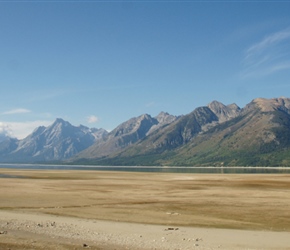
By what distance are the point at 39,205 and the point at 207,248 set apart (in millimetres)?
30413

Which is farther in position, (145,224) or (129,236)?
(145,224)

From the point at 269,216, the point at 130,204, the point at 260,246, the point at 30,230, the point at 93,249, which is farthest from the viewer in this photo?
the point at 130,204

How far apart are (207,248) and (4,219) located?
21.3 metres

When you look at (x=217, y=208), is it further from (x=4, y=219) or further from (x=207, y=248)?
(x=4, y=219)

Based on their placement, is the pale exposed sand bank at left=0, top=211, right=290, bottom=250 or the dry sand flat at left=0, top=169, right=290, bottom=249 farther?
the dry sand flat at left=0, top=169, right=290, bottom=249

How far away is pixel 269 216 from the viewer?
40.2 metres

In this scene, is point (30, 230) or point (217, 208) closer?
point (30, 230)

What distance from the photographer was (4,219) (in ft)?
117

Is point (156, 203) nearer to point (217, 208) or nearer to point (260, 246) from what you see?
point (217, 208)

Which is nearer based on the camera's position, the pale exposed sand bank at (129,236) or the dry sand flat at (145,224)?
the pale exposed sand bank at (129,236)

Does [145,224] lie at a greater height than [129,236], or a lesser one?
lesser

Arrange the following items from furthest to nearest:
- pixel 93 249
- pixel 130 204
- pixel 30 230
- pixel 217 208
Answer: pixel 130 204, pixel 217 208, pixel 30 230, pixel 93 249

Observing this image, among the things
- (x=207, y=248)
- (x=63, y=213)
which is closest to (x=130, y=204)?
(x=63, y=213)

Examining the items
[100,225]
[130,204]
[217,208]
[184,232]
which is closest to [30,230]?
[100,225]
